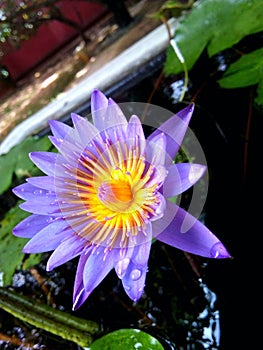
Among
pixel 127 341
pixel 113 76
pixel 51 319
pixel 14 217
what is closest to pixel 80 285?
pixel 127 341

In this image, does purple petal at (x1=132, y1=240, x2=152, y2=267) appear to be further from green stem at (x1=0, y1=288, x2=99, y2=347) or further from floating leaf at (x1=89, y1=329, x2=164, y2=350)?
green stem at (x1=0, y1=288, x2=99, y2=347)

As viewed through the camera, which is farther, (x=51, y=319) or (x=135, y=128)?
(x=51, y=319)

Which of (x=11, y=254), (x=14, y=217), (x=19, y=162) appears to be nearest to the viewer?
(x=11, y=254)

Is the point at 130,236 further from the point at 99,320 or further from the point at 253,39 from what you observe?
the point at 253,39

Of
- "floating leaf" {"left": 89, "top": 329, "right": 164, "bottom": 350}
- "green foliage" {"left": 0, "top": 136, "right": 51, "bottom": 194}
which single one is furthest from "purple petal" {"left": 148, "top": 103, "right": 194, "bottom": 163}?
"green foliage" {"left": 0, "top": 136, "right": 51, "bottom": 194}

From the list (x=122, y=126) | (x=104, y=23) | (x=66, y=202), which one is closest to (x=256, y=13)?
(x=122, y=126)

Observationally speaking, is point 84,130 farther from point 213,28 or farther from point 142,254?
point 213,28

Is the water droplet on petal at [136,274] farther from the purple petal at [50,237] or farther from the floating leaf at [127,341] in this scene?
the floating leaf at [127,341]
